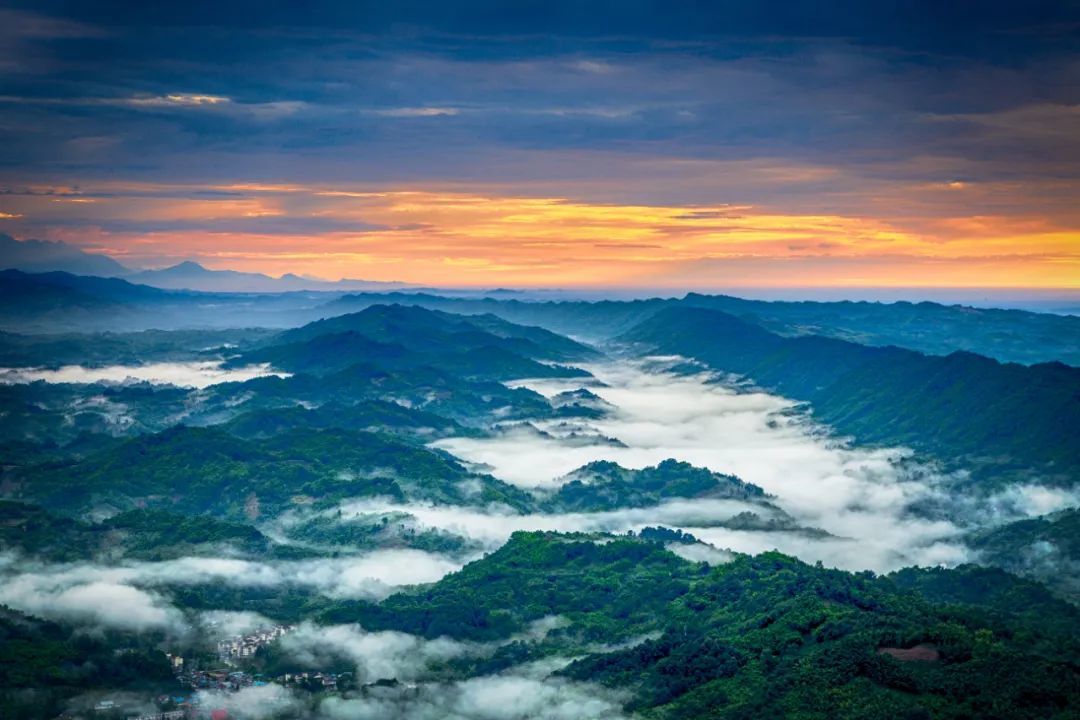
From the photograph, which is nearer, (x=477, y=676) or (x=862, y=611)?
(x=862, y=611)

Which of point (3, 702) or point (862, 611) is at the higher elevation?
point (862, 611)

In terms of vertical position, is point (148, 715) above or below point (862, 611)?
below

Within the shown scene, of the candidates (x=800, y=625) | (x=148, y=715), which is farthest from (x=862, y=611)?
(x=148, y=715)

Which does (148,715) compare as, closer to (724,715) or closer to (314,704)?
(314,704)

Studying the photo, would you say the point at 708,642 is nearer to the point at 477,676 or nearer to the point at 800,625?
the point at 800,625

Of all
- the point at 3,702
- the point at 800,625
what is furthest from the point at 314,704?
the point at 800,625

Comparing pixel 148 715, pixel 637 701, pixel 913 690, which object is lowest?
pixel 148 715

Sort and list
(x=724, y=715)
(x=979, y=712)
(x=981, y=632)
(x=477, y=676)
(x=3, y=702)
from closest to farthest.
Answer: (x=979, y=712)
(x=724, y=715)
(x=981, y=632)
(x=3, y=702)
(x=477, y=676)

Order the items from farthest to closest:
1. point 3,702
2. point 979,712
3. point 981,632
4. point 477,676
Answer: point 477,676 < point 3,702 < point 981,632 < point 979,712

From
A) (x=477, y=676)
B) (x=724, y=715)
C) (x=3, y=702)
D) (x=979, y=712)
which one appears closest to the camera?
(x=979, y=712)
